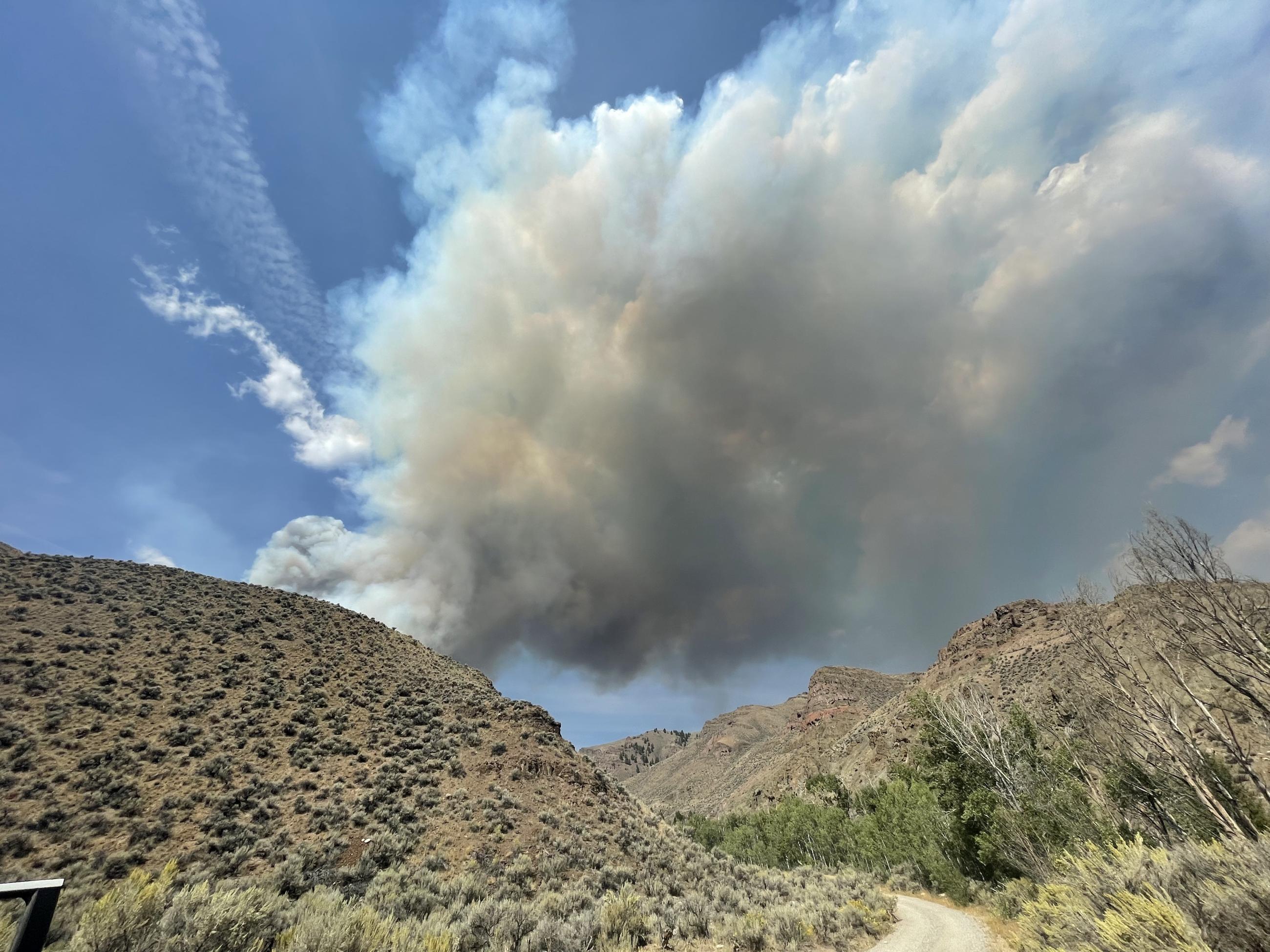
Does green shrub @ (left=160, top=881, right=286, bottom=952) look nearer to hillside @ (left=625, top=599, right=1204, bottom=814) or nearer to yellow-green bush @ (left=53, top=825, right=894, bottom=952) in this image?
yellow-green bush @ (left=53, top=825, right=894, bottom=952)

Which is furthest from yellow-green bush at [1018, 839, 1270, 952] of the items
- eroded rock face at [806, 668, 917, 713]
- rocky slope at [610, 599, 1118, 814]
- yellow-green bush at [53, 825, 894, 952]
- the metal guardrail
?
eroded rock face at [806, 668, 917, 713]

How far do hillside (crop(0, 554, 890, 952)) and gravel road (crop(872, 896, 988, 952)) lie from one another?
1.18 metres

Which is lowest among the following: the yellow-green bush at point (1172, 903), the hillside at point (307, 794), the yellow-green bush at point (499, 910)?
the yellow-green bush at point (1172, 903)

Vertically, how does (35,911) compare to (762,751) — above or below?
below

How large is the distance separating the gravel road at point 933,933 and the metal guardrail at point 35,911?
20435mm

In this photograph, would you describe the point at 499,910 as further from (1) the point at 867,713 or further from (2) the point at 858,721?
(1) the point at 867,713

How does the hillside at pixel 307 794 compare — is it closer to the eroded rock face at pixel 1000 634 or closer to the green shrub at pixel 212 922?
the green shrub at pixel 212 922

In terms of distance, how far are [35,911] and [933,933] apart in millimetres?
25445

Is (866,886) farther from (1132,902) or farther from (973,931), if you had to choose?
(1132,902)

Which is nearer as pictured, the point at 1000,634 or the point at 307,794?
the point at 307,794

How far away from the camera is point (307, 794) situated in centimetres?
2452

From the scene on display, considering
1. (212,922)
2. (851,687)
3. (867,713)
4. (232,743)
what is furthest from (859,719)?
(212,922)

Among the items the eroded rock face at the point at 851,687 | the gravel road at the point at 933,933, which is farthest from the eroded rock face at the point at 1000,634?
the gravel road at the point at 933,933

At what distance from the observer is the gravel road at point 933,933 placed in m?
15.7
